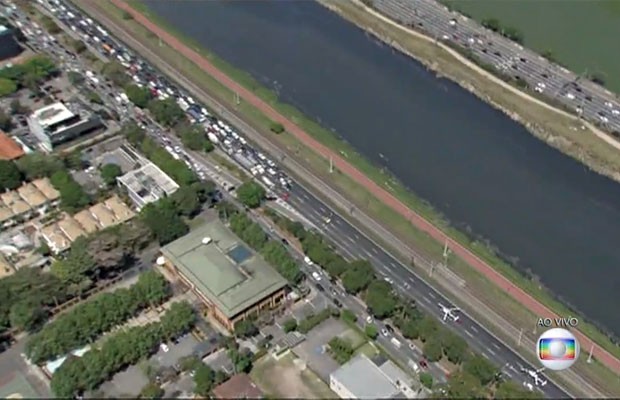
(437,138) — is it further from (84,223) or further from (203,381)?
(203,381)

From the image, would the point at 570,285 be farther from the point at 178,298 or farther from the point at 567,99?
the point at 178,298

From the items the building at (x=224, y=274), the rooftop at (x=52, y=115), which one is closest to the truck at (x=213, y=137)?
the rooftop at (x=52, y=115)

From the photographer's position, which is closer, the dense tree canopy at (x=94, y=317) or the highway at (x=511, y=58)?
the dense tree canopy at (x=94, y=317)

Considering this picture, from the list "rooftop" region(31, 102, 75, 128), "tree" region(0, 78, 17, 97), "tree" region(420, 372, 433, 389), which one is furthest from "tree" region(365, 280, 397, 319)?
"tree" region(0, 78, 17, 97)

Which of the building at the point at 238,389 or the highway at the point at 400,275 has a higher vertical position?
the highway at the point at 400,275

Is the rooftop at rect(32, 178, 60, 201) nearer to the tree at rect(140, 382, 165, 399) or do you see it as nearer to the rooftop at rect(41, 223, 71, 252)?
the rooftop at rect(41, 223, 71, 252)

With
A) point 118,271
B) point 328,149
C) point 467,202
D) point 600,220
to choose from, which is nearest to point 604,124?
point 600,220

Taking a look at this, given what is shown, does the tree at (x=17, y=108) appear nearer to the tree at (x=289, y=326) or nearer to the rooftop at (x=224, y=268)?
the rooftop at (x=224, y=268)
